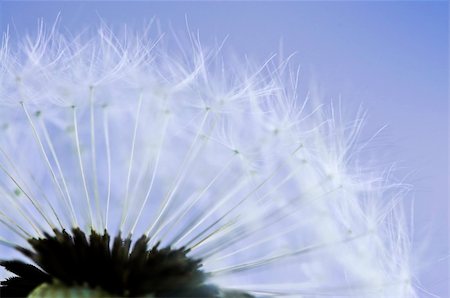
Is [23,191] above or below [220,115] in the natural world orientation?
below

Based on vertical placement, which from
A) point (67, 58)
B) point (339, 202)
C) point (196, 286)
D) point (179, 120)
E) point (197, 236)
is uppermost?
point (67, 58)

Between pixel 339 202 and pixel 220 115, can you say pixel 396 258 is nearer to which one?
pixel 339 202

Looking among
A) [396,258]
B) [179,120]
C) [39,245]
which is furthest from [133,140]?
[396,258]

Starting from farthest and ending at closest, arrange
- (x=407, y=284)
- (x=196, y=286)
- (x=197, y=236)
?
(x=407, y=284), (x=197, y=236), (x=196, y=286)

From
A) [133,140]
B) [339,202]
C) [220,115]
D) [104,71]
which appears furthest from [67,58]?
[339,202]

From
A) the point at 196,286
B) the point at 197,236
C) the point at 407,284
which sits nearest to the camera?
the point at 196,286

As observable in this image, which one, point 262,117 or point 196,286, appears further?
point 262,117

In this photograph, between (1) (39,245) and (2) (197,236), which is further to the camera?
(2) (197,236)

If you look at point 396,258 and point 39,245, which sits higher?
point 396,258

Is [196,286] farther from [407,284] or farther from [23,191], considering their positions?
[407,284]
